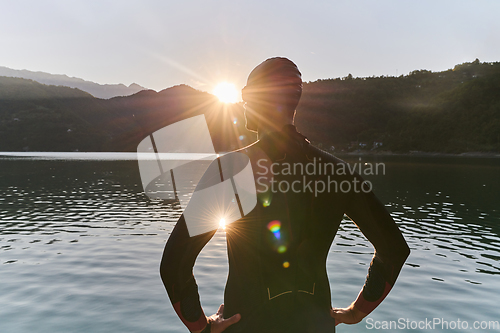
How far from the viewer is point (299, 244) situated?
157 centimetres

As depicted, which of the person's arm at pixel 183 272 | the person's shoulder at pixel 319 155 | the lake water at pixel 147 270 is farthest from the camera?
the lake water at pixel 147 270

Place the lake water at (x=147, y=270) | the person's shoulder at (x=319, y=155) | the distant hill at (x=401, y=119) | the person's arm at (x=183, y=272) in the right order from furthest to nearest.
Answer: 1. the distant hill at (x=401, y=119)
2. the lake water at (x=147, y=270)
3. the person's shoulder at (x=319, y=155)
4. the person's arm at (x=183, y=272)

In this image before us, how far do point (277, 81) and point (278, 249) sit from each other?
723mm

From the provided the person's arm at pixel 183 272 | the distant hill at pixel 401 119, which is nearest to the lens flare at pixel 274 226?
the person's arm at pixel 183 272

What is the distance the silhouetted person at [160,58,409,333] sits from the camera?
151cm

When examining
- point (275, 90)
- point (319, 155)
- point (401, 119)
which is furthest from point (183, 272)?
point (401, 119)

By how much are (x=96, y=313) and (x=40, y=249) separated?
7.64 m

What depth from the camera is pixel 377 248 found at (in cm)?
175

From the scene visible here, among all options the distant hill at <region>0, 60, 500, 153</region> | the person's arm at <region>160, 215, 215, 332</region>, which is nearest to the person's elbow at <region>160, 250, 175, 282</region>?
the person's arm at <region>160, 215, 215, 332</region>

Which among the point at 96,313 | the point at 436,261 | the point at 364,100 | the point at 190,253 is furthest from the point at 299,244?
the point at 364,100

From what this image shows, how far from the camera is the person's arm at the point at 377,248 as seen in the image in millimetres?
1664

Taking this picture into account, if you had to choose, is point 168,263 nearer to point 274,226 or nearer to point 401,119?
point 274,226

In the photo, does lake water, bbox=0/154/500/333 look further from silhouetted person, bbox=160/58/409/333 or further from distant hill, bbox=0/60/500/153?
distant hill, bbox=0/60/500/153

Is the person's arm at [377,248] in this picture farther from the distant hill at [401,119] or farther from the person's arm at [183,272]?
the distant hill at [401,119]
